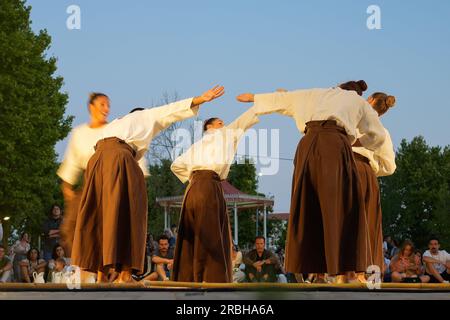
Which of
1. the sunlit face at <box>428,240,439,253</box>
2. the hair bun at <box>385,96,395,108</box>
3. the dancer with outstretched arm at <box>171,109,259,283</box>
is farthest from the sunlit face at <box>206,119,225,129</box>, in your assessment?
the sunlit face at <box>428,240,439,253</box>

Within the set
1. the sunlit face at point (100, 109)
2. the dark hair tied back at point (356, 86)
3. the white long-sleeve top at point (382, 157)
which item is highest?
the dark hair tied back at point (356, 86)

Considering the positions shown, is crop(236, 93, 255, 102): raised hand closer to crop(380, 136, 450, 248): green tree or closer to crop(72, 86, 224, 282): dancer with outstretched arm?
crop(72, 86, 224, 282): dancer with outstretched arm

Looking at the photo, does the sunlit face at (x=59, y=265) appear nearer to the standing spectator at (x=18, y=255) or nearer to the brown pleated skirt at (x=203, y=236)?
the brown pleated skirt at (x=203, y=236)

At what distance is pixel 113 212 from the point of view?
735cm

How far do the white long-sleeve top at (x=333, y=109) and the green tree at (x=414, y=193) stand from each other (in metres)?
38.9

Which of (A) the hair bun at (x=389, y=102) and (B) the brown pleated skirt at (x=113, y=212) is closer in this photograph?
(B) the brown pleated skirt at (x=113, y=212)

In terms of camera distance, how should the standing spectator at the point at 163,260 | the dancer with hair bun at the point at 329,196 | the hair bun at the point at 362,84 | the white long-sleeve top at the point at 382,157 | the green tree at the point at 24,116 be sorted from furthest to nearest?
the green tree at the point at 24,116, the standing spectator at the point at 163,260, the white long-sleeve top at the point at 382,157, the hair bun at the point at 362,84, the dancer with hair bun at the point at 329,196

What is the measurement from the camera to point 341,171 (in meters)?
6.90

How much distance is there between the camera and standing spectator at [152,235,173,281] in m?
10.6

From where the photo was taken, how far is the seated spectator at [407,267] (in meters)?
10.7

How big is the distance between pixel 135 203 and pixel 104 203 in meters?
0.27

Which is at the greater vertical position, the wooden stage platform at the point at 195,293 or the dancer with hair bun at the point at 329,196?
the dancer with hair bun at the point at 329,196

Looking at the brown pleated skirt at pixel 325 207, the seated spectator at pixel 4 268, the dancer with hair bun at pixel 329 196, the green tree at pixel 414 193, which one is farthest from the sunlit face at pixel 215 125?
the green tree at pixel 414 193

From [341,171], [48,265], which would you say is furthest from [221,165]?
[48,265]
